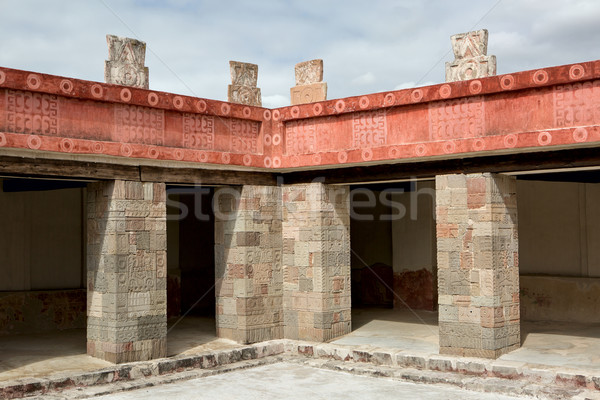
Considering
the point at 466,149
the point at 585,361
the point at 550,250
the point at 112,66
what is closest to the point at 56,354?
the point at 112,66

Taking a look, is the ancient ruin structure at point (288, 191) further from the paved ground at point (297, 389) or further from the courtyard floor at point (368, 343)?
the paved ground at point (297, 389)

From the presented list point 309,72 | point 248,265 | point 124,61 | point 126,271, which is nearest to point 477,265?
point 248,265

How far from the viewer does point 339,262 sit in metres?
8.74

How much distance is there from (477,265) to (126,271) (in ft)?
12.7

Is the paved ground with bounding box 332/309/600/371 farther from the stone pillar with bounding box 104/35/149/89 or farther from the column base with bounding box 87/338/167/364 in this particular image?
the stone pillar with bounding box 104/35/149/89

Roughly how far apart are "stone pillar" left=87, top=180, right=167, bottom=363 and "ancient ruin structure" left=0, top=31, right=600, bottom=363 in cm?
2

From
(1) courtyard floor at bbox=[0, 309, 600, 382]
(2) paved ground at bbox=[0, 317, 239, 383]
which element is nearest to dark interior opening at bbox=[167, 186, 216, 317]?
(1) courtyard floor at bbox=[0, 309, 600, 382]

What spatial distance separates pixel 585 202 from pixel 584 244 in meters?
0.60

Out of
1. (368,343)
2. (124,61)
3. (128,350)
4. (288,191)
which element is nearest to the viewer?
(128,350)

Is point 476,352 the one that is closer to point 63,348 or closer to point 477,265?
point 477,265

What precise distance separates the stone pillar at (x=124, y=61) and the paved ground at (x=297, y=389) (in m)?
3.42

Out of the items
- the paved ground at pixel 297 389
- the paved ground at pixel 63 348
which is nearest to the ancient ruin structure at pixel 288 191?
the paved ground at pixel 63 348

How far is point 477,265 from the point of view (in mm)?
7289

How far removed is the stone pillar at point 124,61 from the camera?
24.5ft
